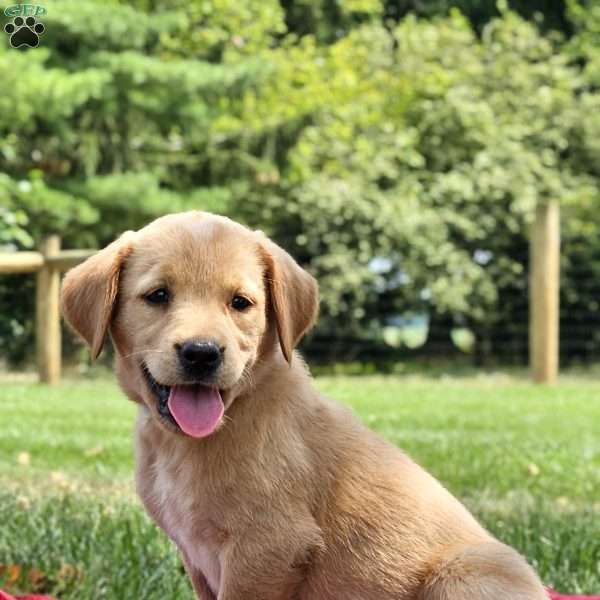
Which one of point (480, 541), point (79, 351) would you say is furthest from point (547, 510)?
point (79, 351)

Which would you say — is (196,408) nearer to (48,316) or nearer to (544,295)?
(48,316)

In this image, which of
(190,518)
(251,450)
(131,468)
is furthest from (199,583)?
(131,468)

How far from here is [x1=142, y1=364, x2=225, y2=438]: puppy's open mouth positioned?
9.04 ft

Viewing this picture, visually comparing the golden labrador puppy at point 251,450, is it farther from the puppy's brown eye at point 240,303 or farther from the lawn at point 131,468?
the lawn at point 131,468

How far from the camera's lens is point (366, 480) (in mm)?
3002

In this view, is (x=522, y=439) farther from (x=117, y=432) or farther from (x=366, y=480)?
(x=366, y=480)

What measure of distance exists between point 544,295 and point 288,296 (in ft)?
35.4

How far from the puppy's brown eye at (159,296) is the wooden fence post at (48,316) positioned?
7900mm

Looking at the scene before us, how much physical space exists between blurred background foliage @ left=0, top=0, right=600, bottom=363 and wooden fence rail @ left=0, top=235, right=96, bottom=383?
2.36ft

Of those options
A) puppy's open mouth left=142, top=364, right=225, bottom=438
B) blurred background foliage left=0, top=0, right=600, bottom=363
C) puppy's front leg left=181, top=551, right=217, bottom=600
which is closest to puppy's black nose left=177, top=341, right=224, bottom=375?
puppy's open mouth left=142, top=364, right=225, bottom=438

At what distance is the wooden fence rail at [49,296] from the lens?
400 inches

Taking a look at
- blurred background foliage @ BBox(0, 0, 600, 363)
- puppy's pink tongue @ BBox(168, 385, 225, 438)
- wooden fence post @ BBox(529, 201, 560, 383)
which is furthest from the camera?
blurred background foliage @ BBox(0, 0, 600, 363)

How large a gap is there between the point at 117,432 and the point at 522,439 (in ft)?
10.7

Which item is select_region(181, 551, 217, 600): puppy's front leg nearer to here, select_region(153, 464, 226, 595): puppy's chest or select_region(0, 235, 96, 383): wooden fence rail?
select_region(153, 464, 226, 595): puppy's chest
